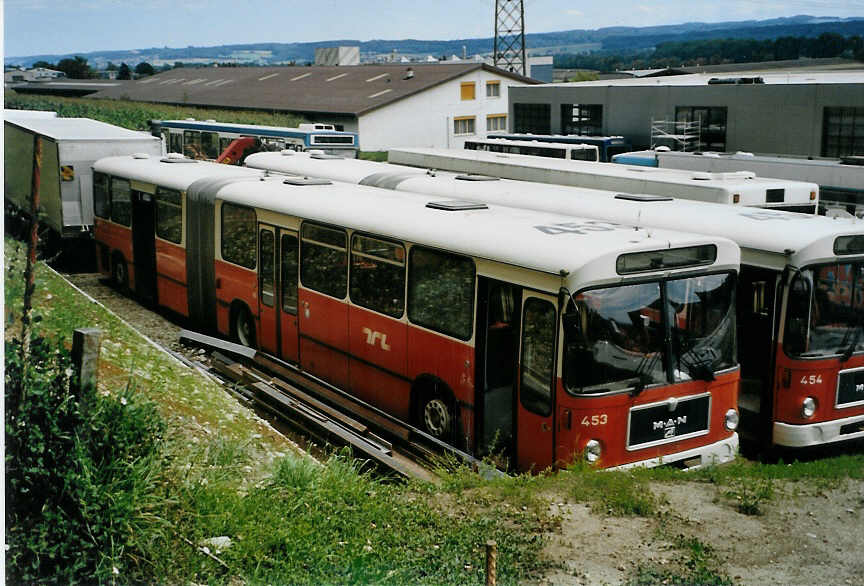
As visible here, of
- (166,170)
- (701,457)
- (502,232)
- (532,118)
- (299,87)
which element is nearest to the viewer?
(701,457)

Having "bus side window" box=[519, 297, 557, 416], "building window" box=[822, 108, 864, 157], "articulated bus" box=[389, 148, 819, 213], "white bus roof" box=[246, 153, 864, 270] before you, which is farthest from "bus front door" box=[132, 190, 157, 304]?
"building window" box=[822, 108, 864, 157]

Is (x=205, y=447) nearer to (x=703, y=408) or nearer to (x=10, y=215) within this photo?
(x=703, y=408)

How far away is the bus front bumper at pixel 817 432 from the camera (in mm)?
10148

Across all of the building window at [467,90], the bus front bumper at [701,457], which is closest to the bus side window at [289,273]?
the bus front bumper at [701,457]

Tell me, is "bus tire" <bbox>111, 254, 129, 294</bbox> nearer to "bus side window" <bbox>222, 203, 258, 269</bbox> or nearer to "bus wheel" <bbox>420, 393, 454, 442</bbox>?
"bus side window" <bbox>222, 203, 258, 269</bbox>

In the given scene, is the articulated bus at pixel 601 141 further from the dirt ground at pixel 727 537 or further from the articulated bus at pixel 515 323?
the dirt ground at pixel 727 537

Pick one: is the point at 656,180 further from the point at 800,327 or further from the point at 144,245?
the point at 144,245

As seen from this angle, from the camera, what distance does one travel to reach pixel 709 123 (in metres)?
38.7

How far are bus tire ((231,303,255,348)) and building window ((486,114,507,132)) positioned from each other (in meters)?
46.9

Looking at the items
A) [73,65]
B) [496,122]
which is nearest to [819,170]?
[73,65]

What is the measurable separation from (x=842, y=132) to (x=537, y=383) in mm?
27668

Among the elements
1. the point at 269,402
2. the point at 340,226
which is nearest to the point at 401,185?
the point at 340,226

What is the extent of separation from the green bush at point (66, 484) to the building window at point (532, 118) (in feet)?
146

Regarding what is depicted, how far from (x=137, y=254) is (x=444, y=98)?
41.0m
